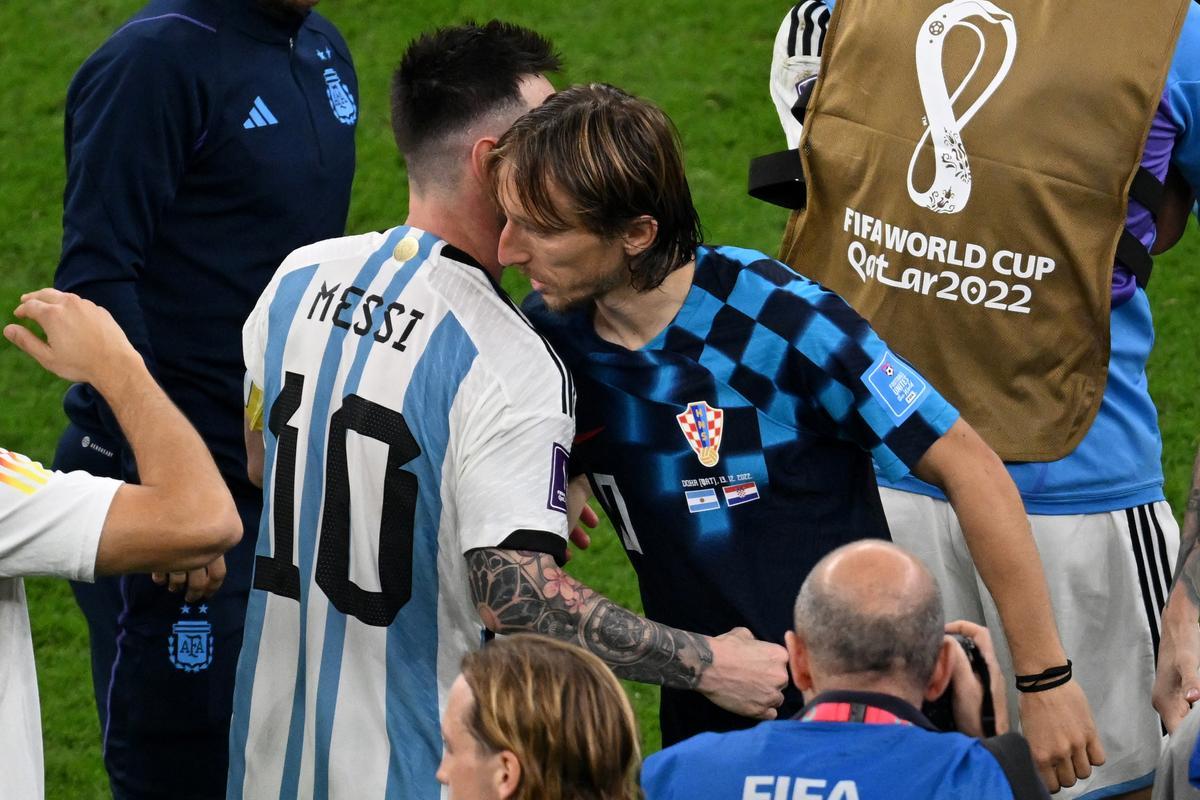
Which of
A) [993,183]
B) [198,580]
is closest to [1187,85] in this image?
[993,183]

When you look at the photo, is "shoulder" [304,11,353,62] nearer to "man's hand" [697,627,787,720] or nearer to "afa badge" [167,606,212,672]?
"afa badge" [167,606,212,672]

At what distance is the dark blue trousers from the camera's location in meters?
4.16

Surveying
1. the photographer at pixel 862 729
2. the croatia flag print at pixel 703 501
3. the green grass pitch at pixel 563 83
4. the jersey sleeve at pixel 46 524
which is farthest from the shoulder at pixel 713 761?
the green grass pitch at pixel 563 83

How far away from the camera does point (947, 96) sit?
3623 mm

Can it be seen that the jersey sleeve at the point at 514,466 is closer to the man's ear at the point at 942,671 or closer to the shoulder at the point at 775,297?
the shoulder at the point at 775,297

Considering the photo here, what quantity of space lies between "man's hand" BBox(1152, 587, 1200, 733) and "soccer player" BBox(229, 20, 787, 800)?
890 millimetres

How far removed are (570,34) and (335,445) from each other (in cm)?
575

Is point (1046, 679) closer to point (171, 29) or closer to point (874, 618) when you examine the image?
point (874, 618)

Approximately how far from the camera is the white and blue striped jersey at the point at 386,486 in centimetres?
294

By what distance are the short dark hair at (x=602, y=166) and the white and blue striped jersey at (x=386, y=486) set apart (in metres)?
0.20

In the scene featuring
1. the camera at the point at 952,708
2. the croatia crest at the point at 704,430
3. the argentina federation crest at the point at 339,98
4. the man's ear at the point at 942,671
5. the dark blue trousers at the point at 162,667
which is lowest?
the dark blue trousers at the point at 162,667

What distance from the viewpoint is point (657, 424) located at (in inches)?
122

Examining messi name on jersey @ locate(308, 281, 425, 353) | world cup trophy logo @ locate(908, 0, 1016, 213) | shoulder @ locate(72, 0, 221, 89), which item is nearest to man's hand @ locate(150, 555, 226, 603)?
messi name on jersey @ locate(308, 281, 425, 353)

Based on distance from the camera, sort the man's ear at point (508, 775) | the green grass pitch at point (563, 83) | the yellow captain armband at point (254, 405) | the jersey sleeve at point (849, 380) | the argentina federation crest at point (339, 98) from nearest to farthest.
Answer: the man's ear at point (508, 775)
the jersey sleeve at point (849, 380)
the yellow captain armband at point (254, 405)
the argentina federation crest at point (339, 98)
the green grass pitch at point (563, 83)
